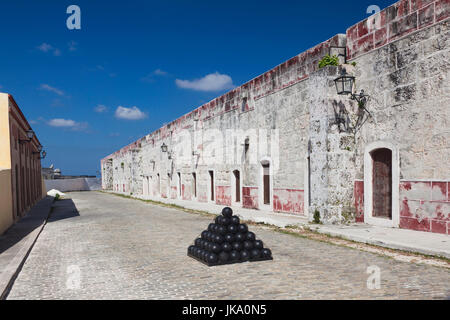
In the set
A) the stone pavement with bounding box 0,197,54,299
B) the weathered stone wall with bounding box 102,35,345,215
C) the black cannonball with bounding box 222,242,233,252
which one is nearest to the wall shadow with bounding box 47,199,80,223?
the stone pavement with bounding box 0,197,54,299

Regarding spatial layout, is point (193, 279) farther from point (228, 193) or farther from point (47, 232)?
point (228, 193)

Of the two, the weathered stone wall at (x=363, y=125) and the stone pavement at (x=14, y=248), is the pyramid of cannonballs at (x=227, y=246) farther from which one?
the weathered stone wall at (x=363, y=125)

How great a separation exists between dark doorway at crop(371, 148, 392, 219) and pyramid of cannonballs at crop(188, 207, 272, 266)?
4751 millimetres

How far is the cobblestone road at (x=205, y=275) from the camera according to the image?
486cm

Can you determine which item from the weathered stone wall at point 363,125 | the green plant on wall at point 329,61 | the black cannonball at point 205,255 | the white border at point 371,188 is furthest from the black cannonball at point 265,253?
the green plant on wall at point 329,61

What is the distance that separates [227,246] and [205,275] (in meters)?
0.89

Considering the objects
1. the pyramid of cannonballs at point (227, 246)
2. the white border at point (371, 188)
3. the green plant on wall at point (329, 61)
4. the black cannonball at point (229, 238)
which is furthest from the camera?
the green plant on wall at point (329, 61)

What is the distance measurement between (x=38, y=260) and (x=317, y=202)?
23.9 feet

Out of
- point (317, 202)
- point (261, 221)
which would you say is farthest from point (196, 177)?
point (317, 202)

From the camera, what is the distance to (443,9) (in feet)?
27.7

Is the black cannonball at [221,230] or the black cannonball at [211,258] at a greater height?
the black cannonball at [221,230]

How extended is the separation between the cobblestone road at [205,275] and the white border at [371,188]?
2.50 metres

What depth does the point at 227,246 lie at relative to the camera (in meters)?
6.63

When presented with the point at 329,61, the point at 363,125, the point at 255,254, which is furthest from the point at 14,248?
the point at 329,61
